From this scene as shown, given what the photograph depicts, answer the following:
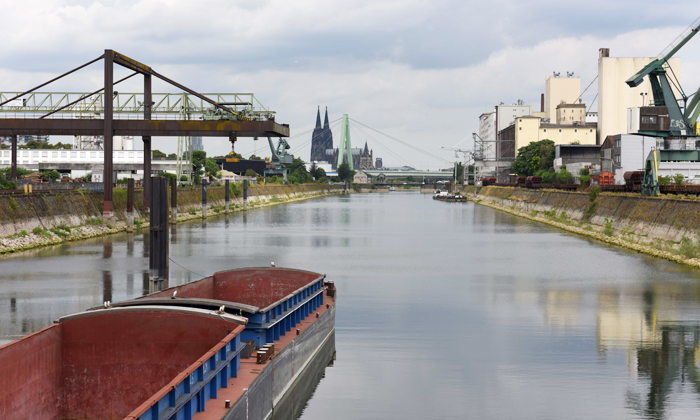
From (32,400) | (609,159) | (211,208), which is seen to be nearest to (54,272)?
(32,400)

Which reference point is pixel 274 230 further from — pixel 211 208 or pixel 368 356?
pixel 368 356

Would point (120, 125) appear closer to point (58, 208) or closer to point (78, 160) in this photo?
point (58, 208)

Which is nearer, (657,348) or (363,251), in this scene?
(657,348)

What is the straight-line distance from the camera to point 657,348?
18031 millimetres

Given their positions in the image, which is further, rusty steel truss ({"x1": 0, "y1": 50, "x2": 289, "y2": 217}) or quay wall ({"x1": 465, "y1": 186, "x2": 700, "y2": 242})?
rusty steel truss ({"x1": 0, "y1": 50, "x2": 289, "y2": 217})

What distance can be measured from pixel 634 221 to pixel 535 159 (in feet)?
315

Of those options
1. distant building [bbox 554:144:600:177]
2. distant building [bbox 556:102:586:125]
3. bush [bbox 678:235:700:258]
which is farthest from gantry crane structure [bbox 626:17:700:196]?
distant building [bbox 556:102:586:125]

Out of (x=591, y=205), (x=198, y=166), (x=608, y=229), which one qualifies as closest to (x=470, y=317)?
(x=608, y=229)

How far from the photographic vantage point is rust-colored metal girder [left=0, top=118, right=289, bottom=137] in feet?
151

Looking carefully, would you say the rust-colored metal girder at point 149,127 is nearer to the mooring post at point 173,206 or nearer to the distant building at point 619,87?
the mooring post at point 173,206

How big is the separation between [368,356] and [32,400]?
351 inches

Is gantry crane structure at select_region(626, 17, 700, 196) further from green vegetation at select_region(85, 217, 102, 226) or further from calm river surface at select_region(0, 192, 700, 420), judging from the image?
green vegetation at select_region(85, 217, 102, 226)

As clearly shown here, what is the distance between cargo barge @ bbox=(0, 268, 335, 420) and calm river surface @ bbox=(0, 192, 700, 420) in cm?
222

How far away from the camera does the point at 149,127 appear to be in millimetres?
48312
